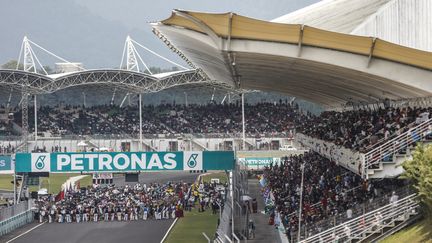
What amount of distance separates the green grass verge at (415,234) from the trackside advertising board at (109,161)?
19.6 m

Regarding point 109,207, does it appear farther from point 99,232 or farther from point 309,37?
point 309,37

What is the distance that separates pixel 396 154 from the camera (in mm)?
25391

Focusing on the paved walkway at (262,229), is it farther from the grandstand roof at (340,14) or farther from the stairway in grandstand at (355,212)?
the grandstand roof at (340,14)

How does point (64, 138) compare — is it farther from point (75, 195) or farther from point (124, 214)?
point (124, 214)

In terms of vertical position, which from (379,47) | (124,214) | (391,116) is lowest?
(124,214)

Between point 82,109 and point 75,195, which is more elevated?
point 82,109

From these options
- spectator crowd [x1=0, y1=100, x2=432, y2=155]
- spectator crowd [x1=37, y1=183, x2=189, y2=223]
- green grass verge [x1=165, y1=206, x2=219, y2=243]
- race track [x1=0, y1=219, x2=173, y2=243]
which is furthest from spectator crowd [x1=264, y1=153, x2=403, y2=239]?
spectator crowd [x1=0, y1=100, x2=432, y2=155]

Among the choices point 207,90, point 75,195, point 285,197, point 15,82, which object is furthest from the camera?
point 207,90

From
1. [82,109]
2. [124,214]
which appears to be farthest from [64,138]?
[124,214]

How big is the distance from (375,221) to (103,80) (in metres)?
66.9

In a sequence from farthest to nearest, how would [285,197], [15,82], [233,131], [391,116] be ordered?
[233,131]
[15,82]
[285,197]
[391,116]

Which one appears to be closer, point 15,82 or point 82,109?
point 15,82

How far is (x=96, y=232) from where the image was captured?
41.7m

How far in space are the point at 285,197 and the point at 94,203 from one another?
15030 mm
